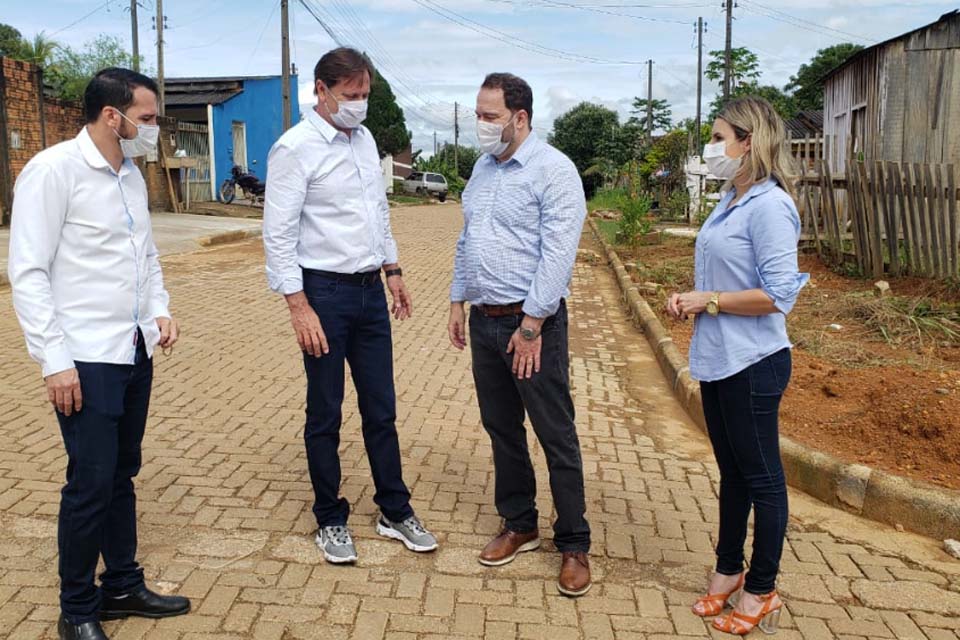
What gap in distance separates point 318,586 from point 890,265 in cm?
789

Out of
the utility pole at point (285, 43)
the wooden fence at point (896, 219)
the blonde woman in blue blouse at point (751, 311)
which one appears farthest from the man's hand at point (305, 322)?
the utility pole at point (285, 43)

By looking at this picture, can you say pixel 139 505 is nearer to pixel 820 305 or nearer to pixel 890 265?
pixel 820 305

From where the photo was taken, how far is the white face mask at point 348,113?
357 centimetres

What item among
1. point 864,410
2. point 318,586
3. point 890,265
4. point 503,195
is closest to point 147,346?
point 318,586

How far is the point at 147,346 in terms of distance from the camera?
10.1 feet

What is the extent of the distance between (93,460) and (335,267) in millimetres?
1184

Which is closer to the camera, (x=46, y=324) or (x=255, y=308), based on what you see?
Answer: (x=46, y=324)

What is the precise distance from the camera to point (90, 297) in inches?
114

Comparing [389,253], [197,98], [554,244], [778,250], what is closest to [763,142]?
[778,250]

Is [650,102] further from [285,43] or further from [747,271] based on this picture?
[747,271]

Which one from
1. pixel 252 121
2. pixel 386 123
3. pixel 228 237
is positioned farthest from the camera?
pixel 386 123

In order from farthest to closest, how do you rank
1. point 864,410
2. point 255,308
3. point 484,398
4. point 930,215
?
point 255,308 → point 930,215 → point 864,410 → point 484,398

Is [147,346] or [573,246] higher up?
[573,246]

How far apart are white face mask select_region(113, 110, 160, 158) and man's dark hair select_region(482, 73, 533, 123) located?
1235 mm
